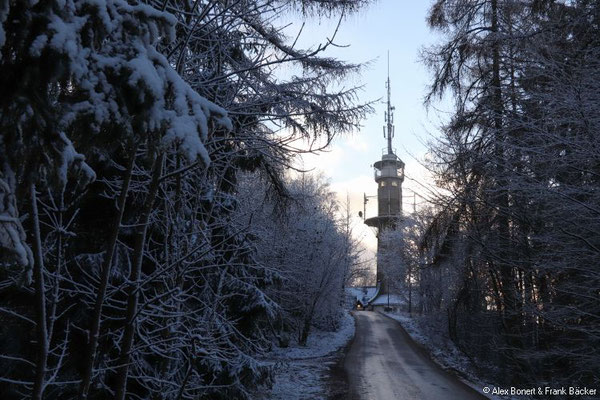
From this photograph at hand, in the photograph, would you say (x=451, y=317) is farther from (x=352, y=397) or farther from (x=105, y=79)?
(x=105, y=79)

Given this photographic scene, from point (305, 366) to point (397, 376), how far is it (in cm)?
342

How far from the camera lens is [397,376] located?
12.9m

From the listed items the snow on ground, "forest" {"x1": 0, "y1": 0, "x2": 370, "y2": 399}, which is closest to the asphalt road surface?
the snow on ground

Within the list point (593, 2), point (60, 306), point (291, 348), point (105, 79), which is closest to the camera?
point (105, 79)

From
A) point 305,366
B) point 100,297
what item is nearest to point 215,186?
point 100,297

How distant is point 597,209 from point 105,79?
20.1 ft

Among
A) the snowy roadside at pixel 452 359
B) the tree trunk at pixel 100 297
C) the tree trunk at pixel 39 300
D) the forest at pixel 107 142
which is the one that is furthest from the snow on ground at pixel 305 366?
the tree trunk at pixel 39 300

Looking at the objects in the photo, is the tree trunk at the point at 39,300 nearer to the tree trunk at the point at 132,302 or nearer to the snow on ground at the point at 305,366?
the tree trunk at the point at 132,302

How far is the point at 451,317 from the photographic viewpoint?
1634 cm

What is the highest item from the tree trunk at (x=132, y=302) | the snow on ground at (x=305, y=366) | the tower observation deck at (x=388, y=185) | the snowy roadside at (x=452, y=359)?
the tower observation deck at (x=388, y=185)

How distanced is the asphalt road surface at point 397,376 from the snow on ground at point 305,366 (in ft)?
2.54

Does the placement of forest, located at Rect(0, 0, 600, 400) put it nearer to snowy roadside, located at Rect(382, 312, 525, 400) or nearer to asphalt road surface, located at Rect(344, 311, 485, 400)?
snowy roadside, located at Rect(382, 312, 525, 400)

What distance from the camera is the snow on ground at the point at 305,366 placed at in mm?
10719

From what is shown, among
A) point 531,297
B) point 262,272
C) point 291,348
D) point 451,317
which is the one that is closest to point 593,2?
point 531,297
